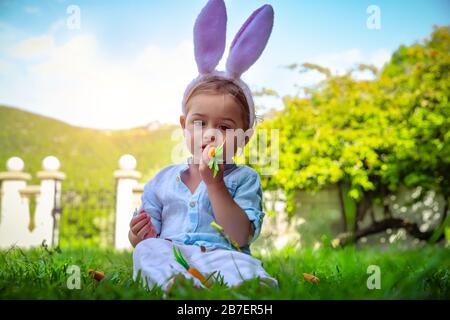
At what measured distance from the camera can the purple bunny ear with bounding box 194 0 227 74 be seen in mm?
1427

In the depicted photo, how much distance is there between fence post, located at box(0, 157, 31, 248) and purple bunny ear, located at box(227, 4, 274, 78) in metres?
4.72

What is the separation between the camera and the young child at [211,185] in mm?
1238

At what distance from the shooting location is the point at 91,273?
1371 mm

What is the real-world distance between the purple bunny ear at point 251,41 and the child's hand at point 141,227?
0.52m

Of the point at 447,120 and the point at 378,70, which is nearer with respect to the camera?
the point at 447,120

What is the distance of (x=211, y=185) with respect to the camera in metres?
1.26

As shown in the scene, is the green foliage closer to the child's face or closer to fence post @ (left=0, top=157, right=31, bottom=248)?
fence post @ (left=0, top=157, right=31, bottom=248)

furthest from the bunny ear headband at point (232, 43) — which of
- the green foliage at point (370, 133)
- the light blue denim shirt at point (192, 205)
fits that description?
the green foliage at point (370, 133)

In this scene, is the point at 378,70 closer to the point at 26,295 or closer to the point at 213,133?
the point at 213,133

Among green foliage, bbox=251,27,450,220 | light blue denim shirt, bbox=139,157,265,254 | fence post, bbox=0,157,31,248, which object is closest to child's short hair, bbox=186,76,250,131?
light blue denim shirt, bbox=139,157,265,254

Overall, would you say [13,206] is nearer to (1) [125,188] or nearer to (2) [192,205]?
(1) [125,188]

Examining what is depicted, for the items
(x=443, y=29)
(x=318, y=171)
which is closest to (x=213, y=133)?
(x=318, y=171)

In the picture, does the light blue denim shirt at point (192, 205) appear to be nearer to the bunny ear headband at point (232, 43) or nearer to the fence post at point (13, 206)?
the bunny ear headband at point (232, 43)
